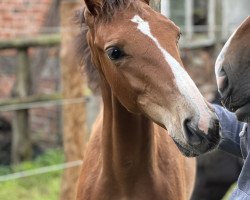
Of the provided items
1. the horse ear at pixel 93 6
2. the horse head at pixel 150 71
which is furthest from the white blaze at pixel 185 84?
the horse ear at pixel 93 6

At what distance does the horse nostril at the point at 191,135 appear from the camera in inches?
93.8

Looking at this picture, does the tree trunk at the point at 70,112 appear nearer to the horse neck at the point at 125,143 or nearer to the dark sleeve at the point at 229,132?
the horse neck at the point at 125,143

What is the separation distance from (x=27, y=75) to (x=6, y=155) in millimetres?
900

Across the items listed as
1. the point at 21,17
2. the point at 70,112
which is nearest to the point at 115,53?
the point at 70,112

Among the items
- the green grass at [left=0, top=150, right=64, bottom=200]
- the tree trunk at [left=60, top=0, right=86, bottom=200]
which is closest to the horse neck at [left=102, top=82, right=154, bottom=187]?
the tree trunk at [left=60, top=0, right=86, bottom=200]

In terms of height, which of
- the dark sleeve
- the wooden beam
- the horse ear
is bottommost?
the wooden beam

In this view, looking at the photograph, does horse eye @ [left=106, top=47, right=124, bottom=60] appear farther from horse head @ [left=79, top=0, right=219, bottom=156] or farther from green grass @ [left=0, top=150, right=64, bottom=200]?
green grass @ [left=0, top=150, right=64, bottom=200]

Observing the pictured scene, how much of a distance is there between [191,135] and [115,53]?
0.49 metres

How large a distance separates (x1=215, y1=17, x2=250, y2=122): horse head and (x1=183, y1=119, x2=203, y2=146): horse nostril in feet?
0.52

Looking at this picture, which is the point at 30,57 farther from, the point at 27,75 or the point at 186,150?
the point at 186,150

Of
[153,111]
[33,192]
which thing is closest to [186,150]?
[153,111]

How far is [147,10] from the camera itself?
2686mm

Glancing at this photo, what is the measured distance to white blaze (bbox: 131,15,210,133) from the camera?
2.36m

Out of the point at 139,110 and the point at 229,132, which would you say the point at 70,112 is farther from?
the point at 229,132
